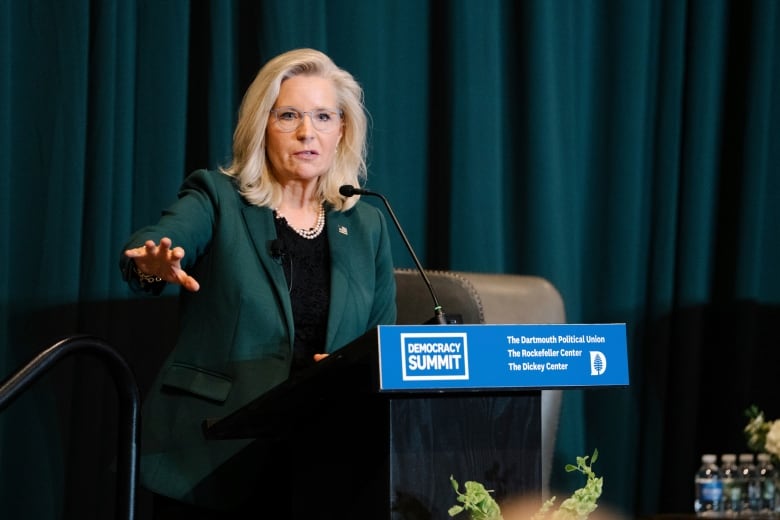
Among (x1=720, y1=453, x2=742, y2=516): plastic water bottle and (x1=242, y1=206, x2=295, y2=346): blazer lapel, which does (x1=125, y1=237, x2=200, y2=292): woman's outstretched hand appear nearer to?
(x1=242, y1=206, x2=295, y2=346): blazer lapel

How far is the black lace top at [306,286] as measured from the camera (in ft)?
8.14

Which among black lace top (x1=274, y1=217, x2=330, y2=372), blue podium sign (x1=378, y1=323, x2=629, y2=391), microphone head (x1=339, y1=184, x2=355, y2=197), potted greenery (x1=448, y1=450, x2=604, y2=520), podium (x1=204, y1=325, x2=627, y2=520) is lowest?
potted greenery (x1=448, y1=450, x2=604, y2=520)

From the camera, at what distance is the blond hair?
103 inches

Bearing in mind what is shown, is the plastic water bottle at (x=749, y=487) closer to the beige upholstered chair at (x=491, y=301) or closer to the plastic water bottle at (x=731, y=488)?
the plastic water bottle at (x=731, y=488)

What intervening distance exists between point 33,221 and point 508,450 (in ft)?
6.02

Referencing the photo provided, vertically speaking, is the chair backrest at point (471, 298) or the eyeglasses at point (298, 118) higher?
the eyeglasses at point (298, 118)

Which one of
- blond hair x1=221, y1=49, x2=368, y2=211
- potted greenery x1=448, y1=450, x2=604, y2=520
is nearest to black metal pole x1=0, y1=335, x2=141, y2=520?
blond hair x1=221, y1=49, x2=368, y2=211

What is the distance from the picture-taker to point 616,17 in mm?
4156

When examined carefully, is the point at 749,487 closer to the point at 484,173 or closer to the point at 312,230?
the point at 484,173

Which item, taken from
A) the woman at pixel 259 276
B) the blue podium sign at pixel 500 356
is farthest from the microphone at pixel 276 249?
the blue podium sign at pixel 500 356

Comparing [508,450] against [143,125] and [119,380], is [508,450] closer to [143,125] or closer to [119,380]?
[119,380]

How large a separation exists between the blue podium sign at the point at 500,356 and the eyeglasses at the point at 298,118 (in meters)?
1.06

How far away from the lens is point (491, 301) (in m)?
3.40

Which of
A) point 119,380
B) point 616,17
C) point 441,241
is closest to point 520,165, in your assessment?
point 441,241
